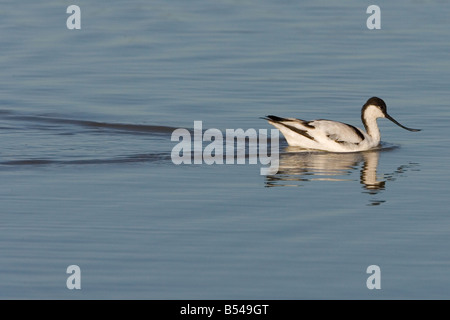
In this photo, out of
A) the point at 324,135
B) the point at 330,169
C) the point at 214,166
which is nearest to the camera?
the point at 214,166

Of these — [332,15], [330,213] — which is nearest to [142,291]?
[330,213]

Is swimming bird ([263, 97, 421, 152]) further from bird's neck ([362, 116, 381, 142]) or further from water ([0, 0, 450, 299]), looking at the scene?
water ([0, 0, 450, 299])

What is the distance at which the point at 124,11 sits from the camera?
26.3 meters

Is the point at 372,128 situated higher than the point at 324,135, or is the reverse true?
the point at 372,128

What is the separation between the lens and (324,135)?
48.9 ft

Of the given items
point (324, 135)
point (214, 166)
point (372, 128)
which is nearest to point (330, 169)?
point (324, 135)

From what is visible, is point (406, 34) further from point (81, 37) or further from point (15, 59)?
point (15, 59)

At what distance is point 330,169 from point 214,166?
1443 millimetres

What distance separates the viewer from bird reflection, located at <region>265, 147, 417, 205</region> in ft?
42.0

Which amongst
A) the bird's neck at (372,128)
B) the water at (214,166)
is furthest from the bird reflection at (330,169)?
the bird's neck at (372,128)

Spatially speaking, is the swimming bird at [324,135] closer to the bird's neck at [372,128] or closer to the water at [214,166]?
the bird's neck at [372,128]

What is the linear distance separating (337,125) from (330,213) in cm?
389

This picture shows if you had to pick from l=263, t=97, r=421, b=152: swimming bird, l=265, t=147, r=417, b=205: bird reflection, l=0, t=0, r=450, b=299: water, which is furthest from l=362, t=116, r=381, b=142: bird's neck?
l=265, t=147, r=417, b=205: bird reflection

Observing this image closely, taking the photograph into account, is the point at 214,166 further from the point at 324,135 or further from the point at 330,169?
the point at 324,135
